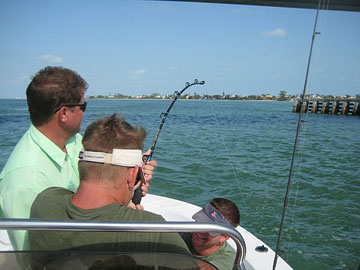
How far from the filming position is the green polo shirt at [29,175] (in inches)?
67.7

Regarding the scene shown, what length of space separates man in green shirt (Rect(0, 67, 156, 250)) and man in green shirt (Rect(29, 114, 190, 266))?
29 cm

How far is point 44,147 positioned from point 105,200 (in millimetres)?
821

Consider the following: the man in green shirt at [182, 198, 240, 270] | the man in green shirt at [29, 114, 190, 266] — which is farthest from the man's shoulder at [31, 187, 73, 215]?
the man in green shirt at [182, 198, 240, 270]

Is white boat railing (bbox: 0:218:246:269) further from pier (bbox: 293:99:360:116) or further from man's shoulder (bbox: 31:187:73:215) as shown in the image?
pier (bbox: 293:99:360:116)

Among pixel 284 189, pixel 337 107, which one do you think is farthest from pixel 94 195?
pixel 337 107

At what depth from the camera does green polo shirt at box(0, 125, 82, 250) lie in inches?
67.7

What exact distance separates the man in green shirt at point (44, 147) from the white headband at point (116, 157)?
1.87 ft

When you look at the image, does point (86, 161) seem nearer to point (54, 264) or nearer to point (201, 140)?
point (54, 264)

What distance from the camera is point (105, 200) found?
4.48 feet

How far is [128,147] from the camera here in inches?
56.7

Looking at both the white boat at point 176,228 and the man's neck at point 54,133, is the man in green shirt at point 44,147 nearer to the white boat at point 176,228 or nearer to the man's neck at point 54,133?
the man's neck at point 54,133

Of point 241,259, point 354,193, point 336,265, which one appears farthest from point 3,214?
point 354,193

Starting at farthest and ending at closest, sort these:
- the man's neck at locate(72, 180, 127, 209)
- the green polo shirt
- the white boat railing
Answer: the green polo shirt, the man's neck at locate(72, 180, 127, 209), the white boat railing

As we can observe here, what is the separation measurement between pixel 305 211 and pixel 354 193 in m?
2.61
